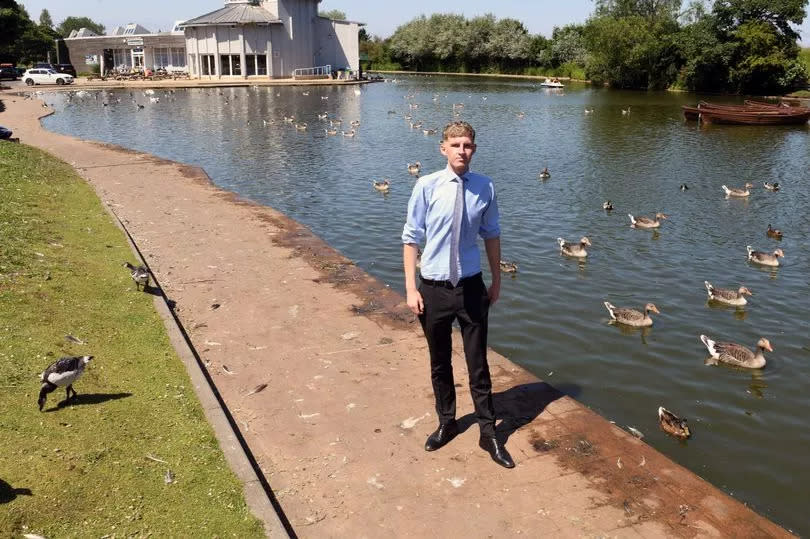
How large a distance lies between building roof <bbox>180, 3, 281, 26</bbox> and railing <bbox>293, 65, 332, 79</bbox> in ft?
23.8

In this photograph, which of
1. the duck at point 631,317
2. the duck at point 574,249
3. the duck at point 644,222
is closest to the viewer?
the duck at point 631,317

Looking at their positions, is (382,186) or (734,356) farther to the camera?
(382,186)

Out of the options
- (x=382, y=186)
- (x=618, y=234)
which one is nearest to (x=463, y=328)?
(x=618, y=234)

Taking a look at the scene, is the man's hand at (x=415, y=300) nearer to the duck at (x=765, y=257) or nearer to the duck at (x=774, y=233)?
the duck at (x=765, y=257)

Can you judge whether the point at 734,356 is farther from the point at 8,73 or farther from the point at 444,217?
the point at 8,73

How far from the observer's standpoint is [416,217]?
238 inches

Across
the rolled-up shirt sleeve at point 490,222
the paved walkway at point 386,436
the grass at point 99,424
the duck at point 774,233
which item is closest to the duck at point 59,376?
the grass at point 99,424

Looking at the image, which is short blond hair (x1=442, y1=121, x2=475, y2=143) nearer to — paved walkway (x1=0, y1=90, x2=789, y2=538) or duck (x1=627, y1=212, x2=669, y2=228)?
paved walkway (x1=0, y1=90, x2=789, y2=538)

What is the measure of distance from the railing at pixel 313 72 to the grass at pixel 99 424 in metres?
80.3

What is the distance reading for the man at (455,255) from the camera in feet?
19.4

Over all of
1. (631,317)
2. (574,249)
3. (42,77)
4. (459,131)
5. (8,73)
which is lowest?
(631,317)

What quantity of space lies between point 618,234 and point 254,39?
3032 inches

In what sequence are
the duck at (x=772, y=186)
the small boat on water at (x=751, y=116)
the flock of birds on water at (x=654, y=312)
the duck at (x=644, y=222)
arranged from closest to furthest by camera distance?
the flock of birds on water at (x=654, y=312) < the duck at (x=644, y=222) < the duck at (x=772, y=186) < the small boat on water at (x=751, y=116)

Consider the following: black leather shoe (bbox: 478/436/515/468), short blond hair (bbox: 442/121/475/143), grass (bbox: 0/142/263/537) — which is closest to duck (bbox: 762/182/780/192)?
black leather shoe (bbox: 478/436/515/468)
